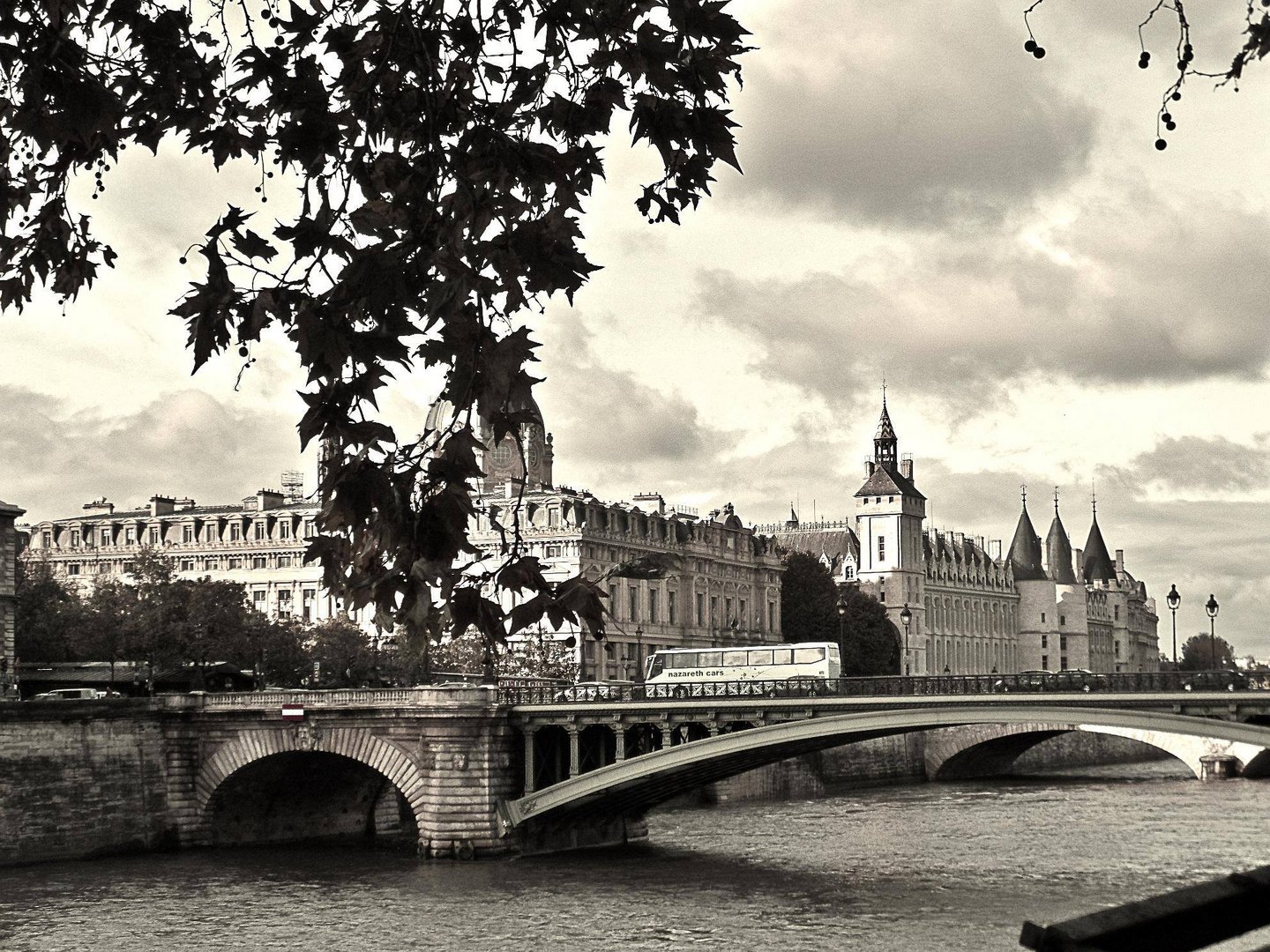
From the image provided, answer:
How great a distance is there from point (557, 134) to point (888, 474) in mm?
146010

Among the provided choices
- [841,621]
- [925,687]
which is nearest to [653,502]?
[841,621]

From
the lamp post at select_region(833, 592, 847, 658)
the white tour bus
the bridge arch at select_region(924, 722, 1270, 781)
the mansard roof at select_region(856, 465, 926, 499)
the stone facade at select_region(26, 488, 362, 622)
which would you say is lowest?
the bridge arch at select_region(924, 722, 1270, 781)

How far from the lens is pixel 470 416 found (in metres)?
7.60

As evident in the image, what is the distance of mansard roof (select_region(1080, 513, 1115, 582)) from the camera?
19812cm

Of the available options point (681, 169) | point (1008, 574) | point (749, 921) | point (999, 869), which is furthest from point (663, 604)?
point (681, 169)

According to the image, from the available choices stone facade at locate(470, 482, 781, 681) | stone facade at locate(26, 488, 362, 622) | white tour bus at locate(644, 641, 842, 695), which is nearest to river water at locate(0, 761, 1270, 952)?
white tour bus at locate(644, 641, 842, 695)

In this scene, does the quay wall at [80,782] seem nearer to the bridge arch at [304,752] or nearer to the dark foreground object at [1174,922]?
the bridge arch at [304,752]

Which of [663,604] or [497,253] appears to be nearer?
[497,253]

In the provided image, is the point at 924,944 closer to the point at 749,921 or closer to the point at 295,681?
the point at 749,921

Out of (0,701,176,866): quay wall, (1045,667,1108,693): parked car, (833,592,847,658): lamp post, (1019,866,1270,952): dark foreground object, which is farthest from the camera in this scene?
(833,592,847,658): lamp post

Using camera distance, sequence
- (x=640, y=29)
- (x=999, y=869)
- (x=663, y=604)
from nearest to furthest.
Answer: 1. (x=640, y=29)
2. (x=999, y=869)
3. (x=663, y=604)

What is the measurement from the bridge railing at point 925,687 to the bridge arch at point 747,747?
88 cm

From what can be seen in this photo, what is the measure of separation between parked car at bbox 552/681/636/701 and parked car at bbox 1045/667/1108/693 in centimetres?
1150

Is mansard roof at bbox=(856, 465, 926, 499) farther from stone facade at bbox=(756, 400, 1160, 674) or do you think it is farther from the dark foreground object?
the dark foreground object
